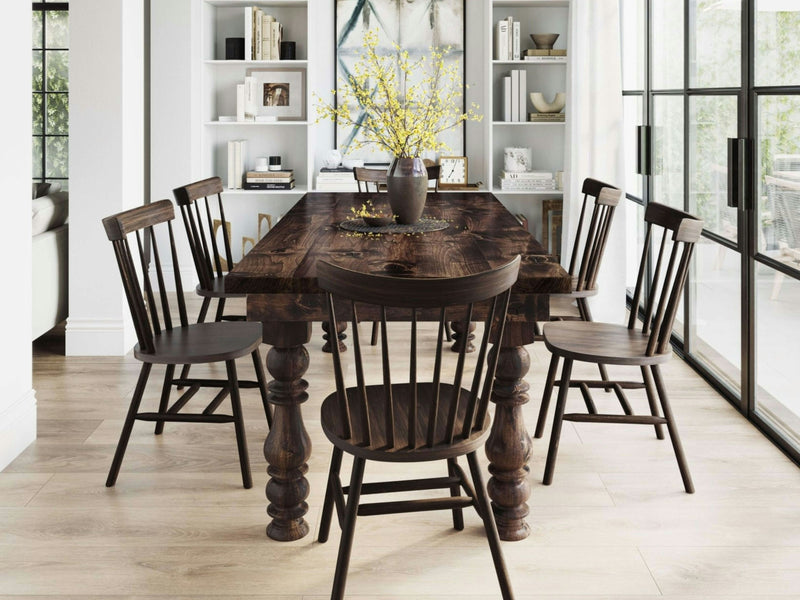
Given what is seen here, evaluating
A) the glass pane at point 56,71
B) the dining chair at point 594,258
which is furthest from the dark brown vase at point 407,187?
the glass pane at point 56,71

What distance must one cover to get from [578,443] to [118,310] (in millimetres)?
2643

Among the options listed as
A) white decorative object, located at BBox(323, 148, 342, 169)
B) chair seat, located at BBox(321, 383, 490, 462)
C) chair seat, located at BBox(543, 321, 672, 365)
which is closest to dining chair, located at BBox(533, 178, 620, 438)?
chair seat, located at BBox(543, 321, 672, 365)

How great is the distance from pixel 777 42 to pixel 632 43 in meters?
2.51

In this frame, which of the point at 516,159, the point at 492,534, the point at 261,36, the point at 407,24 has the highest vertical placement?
the point at 407,24

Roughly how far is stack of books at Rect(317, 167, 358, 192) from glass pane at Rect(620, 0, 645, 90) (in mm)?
1973

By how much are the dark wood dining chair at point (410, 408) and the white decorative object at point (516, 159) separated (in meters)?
4.07

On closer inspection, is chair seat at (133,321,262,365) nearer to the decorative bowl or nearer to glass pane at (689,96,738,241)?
glass pane at (689,96,738,241)

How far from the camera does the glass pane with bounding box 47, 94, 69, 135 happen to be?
691cm

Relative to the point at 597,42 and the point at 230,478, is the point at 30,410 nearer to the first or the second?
the point at 230,478

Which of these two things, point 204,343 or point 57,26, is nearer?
point 204,343

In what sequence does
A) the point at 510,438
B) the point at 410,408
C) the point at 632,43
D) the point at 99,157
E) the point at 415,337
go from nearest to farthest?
the point at 415,337 < the point at 410,408 < the point at 510,438 < the point at 99,157 < the point at 632,43

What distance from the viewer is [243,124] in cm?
656

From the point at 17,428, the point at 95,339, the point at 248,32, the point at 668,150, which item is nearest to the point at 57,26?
the point at 248,32

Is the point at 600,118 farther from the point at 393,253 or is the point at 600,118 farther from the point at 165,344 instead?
the point at 165,344
